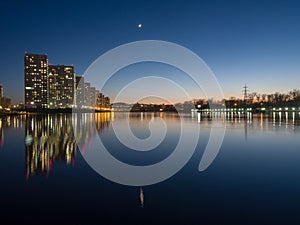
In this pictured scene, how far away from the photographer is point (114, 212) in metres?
5.71

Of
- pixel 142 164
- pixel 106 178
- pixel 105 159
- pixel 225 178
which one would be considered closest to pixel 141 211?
pixel 106 178

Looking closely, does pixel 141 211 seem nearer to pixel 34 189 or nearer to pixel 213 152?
pixel 34 189

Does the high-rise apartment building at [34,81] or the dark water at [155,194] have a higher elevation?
the high-rise apartment building at [34,81]

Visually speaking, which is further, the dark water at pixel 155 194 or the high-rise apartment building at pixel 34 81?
the high-rise apartment building at pixel 34 81

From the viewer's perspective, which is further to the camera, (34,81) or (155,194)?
(34,81)

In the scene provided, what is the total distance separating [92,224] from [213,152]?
9504 millimetres

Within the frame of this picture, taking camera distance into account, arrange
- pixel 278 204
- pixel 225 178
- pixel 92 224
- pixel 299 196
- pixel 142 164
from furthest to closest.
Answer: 1. pixel 142 164
2. pixel 225 178
3. pixel 299 196
4. pixel 278 204
5. pixel 92 224

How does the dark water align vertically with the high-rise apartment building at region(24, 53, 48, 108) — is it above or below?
below

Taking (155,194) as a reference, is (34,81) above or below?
above

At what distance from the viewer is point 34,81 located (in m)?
182

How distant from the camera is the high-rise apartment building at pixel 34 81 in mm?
180500

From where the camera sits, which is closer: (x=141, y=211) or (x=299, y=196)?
(x=141, y=211)

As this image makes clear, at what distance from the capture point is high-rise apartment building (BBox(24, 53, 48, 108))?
592 ft

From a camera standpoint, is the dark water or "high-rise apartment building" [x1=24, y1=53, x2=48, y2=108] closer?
the dark water
